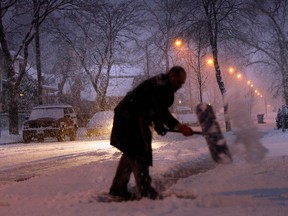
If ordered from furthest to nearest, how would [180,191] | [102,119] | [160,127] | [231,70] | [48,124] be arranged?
[231,70], [102,119], [48,124], [180,191], [160,127]

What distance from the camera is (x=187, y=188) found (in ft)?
21.4

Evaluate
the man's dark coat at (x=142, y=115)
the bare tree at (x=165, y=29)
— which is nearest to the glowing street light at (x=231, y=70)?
the bare tree at (x=165, y=29)

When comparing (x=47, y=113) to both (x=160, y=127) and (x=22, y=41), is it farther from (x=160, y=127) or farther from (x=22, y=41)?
(x=160, y=127)

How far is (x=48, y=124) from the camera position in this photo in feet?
74.0

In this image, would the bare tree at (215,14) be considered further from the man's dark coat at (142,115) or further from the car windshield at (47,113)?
the man's dark coat at (142,115)

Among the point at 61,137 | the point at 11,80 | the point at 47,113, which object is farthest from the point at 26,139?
the point at 11,80

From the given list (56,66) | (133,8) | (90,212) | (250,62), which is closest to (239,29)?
(250,62)

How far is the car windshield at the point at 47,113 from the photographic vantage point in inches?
910

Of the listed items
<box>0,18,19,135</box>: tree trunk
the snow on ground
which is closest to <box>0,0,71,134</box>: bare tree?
<box>0,18,19,135</box>: tree trunk

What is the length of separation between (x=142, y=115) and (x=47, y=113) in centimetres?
1832

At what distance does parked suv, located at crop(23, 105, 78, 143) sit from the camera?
22.5 metres

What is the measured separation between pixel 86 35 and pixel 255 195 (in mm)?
32395

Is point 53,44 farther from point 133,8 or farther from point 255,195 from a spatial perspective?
point 255,195

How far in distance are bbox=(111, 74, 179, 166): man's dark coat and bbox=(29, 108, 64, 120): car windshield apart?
17728mm
